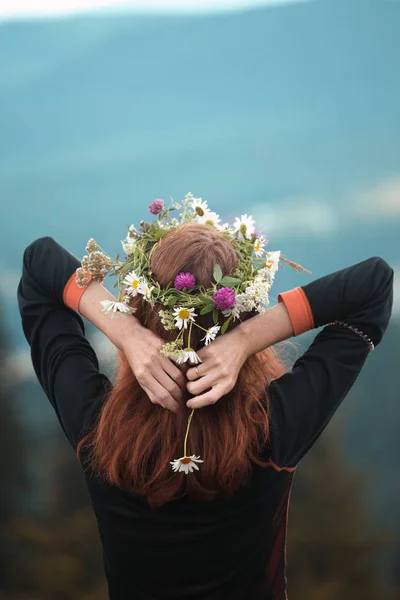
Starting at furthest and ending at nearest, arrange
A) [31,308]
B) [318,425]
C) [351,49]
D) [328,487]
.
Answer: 1. [328,487]
2. [351,49]
3. [31,308]
4. [318,425]

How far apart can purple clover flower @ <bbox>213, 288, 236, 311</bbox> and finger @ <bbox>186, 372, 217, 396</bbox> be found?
4.5 inches

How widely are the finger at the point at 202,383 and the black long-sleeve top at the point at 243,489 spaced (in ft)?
0.46

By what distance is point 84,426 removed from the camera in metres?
1.12

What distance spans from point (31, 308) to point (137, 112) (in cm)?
220

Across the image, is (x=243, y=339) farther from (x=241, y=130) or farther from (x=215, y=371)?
(x=241, y=130)

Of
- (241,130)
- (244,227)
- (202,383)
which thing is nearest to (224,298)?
(202,383)

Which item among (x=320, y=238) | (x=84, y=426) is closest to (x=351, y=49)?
(x=320, y=238)

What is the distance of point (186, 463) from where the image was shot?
981 millimetres

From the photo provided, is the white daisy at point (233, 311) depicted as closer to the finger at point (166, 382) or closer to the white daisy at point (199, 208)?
the finger at point (166, 382)

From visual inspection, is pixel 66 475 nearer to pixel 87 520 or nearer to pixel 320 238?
pixel 87 520

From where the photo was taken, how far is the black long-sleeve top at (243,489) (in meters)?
1.08

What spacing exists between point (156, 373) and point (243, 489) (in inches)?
10.5

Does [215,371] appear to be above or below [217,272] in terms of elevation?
below

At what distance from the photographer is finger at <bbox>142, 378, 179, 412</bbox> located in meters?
0.98
